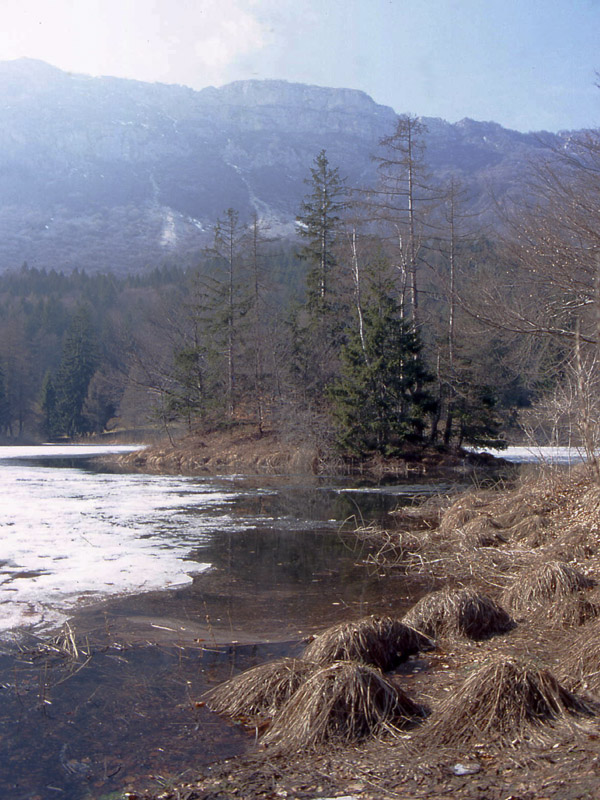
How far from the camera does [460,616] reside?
674cm

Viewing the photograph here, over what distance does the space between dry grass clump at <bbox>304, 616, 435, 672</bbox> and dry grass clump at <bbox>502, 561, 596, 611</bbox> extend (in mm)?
1555

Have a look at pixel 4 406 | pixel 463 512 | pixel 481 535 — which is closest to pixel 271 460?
pixel 463 512

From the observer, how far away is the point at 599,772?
3607 mm

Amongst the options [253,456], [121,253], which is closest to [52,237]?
[121,253]

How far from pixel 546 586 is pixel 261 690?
146 inches

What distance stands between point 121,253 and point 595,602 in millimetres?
149893

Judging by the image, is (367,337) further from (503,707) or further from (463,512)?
A: (503,707)

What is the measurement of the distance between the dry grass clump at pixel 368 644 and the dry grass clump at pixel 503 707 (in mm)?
1295

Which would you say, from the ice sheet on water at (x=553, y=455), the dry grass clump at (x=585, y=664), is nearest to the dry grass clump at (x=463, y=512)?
the ice sheet on water at (x=553, y=455)

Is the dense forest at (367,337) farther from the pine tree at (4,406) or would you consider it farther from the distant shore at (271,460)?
the pine tree at (4,406)

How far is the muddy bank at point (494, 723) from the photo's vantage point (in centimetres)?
376

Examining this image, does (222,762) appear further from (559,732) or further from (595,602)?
(595,602)

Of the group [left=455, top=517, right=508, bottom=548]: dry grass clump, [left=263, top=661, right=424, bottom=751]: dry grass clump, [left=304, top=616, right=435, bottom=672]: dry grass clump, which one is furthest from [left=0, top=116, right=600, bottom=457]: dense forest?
[left=263, top=661, right=424, bottom=751]: dry grass clump

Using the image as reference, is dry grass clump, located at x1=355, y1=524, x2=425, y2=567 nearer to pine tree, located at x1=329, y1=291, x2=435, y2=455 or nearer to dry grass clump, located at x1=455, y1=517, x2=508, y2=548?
dry grass clump, located at x1=455, y1=517, x2=508, y2=548
